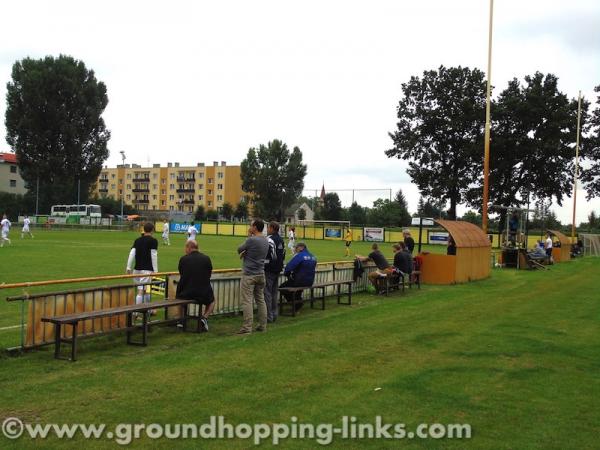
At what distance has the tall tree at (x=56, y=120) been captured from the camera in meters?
65.4

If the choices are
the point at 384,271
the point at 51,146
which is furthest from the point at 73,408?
the point at 51,146

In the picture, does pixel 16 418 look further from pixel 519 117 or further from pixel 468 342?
pixel 519 117

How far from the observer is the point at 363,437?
4977mm

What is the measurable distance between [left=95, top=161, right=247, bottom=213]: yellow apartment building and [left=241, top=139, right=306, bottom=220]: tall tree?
19.0 m

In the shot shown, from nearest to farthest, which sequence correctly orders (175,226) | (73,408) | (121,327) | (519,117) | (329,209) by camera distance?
1. (73,408)
2. (121,327)
3. (519,117)
4. (175,226)
5. (329,209)

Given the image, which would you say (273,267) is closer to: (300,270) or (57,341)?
(300,270)

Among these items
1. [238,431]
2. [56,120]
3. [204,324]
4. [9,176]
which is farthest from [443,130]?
[9,176]

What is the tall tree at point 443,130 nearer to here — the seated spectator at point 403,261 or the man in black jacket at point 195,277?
the seated spectator at point 403,261

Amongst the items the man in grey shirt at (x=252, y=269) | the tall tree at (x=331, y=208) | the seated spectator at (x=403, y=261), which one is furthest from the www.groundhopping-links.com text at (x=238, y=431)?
the tall tree at (x=331, y=208)

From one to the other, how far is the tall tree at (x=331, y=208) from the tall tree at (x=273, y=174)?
6338 mm

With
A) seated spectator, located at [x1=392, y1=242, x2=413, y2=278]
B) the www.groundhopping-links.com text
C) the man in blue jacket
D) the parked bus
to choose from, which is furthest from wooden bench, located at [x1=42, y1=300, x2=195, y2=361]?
the parked bus

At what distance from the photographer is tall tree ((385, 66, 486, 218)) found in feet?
174

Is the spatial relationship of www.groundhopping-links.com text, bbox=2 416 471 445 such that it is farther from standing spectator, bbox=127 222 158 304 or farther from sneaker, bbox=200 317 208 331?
standing spectator, bbox=127 222 158 304

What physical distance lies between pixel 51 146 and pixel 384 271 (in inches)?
2403
